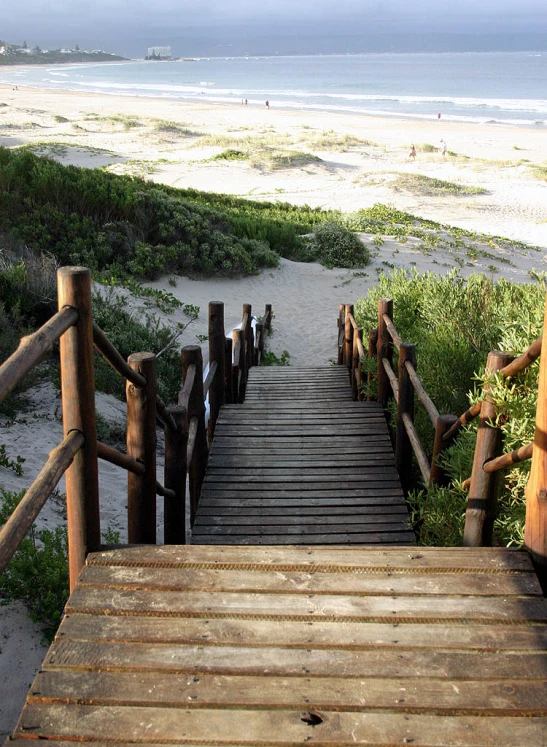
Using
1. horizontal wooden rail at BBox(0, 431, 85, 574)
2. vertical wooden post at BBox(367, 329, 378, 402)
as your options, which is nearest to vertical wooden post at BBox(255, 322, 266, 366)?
vertical wooden post at BBox(367, 329, 378, 402)

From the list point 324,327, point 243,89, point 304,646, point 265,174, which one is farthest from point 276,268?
point 243,89

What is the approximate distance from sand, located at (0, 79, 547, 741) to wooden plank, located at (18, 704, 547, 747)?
1.02m

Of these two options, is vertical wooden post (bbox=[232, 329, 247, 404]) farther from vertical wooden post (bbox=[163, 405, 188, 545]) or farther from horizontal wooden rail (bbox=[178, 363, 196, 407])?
vertical wooden post (bbox=[163, 405, 188, 545])

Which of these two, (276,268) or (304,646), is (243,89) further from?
(304,646)

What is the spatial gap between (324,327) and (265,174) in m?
19.1

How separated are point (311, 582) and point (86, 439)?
38.1 inches

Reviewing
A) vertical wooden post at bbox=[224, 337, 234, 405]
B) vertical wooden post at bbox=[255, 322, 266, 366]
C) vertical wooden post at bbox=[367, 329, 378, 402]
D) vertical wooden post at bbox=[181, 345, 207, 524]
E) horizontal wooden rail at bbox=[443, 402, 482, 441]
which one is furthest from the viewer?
vertical wooden post at bbox=[255, 322, 266, 366]

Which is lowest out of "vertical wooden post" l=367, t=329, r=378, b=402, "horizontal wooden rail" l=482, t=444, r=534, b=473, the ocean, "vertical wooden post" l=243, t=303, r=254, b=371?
"vertical wooden post" l=243, t=303, r=254, b=371

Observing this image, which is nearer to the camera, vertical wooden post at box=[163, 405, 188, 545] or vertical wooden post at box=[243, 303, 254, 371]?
vertical wooden post at box=[163, 405, 188, 545]

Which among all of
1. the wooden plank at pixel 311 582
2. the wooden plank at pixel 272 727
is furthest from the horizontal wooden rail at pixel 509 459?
the wooden plank at pixel 272 727

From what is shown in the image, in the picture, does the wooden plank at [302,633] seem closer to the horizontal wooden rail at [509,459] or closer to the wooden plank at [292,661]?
the wooden plank at [292,661]

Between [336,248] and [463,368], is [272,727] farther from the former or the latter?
[336,248]

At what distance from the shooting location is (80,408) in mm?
2518

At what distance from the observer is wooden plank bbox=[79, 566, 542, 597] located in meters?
2.48
